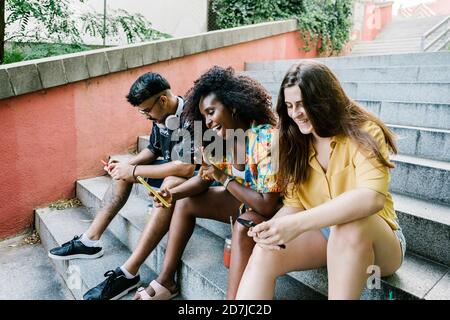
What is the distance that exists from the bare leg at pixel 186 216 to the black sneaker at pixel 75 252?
879mm

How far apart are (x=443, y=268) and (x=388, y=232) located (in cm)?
69

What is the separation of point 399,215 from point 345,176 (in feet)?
2.57

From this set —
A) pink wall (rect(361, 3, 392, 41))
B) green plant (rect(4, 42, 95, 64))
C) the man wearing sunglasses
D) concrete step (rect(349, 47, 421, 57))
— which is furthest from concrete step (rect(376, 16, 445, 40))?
the man wearing sunglasses

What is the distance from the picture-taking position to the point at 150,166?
2.88 m

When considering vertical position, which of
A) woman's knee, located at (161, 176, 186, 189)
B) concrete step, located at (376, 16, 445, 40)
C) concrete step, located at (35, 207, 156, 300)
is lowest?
concrete step, located at (35, 207, 156, 300)

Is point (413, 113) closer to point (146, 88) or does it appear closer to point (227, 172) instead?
point (227, 172)

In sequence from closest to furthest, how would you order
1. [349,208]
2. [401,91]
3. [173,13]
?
[349,208] → [401,91] → [173,13]

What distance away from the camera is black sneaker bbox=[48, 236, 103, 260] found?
296 centimetres

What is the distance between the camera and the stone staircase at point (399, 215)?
200cm

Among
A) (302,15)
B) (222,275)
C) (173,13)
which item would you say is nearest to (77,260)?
(222,275)

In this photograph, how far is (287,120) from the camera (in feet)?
6.21

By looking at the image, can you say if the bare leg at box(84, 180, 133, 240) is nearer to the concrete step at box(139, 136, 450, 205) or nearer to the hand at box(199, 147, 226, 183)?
the hand at box(199, 147, 226, 183)
